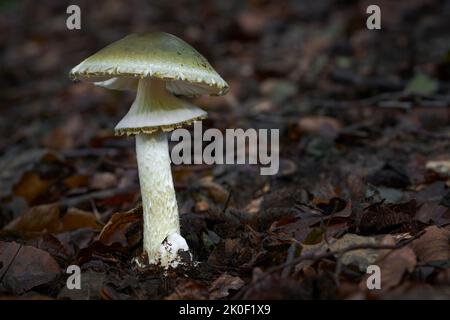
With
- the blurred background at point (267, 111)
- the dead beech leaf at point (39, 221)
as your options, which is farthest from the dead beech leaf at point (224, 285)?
the dead beech leaf at point (39, 221)

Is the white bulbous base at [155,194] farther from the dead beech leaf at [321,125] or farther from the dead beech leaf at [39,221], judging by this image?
→ the dead beech leaf at [321,125]

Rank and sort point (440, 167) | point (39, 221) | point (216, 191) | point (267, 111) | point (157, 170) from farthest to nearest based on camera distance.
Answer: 1. point (267, 111)
2. point (216, 191)
3. point (440, 167)
4. point (39, 221)
5. point (157, 170)

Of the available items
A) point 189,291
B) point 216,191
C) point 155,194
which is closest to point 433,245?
point 189,291

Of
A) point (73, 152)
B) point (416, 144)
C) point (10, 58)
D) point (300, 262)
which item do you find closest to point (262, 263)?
point (300, 262)

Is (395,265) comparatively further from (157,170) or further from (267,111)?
(267,111)

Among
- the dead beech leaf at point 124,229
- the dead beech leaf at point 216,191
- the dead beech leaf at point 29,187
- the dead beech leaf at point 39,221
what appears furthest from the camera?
the dead beech leaf at point 29,187

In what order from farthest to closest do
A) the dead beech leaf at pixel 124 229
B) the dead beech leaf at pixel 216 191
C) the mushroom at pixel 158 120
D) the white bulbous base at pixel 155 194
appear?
the dead beech leaf at pixel 216 191
the dead beech leaf at pixel 124 229
the white bulbous base at pixel 155 194
the mushroom at pixel 158 120
